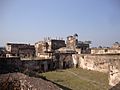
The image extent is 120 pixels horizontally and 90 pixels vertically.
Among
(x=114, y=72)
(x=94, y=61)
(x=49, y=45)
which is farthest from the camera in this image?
(x=49, y=45)

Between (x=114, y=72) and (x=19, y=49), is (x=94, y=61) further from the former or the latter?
(x=19, y=49)

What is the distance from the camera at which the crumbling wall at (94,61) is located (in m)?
27.0

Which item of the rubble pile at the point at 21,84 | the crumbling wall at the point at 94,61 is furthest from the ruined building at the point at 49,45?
the rubble pile at the point at 21,84

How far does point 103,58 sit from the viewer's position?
27562 mm

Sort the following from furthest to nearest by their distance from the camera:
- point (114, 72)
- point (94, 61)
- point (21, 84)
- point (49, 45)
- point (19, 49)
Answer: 1. point (49, 45)
2. point (19, 49)
3. point (94, 61)
4. point (114, 72)
5. point (21, 84)

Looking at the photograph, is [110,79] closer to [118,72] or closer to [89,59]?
[118,72]

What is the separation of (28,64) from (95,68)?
356 inches

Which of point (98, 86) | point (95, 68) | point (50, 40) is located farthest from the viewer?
point (50, 40)

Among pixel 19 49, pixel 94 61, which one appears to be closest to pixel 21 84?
pixel 94 61

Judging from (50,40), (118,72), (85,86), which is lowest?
(85,86)

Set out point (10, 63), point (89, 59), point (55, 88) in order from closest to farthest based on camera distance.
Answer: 1. point (55, 88)
2. point (10, 63)
3. point (89, 59)

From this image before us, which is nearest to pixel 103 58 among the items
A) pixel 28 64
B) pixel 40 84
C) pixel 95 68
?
pixel 95 68

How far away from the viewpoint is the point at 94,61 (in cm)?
2961

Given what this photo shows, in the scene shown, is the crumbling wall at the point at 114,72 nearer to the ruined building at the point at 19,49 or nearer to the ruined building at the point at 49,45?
the ruined building at the point at 19,49
